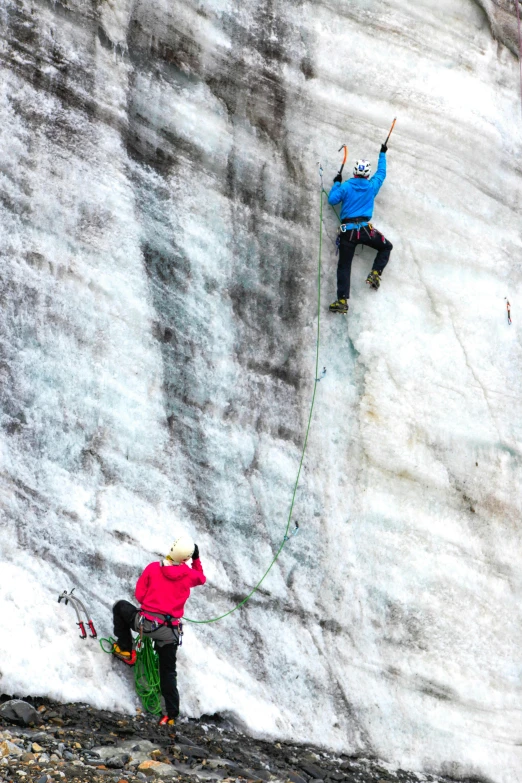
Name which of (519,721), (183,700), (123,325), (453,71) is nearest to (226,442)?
(123,325)

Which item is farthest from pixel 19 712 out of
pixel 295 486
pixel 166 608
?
pixel 295 486

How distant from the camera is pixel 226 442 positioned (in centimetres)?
970

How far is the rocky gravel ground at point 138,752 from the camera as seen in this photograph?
656cm

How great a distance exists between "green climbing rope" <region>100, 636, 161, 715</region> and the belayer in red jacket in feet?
0.42

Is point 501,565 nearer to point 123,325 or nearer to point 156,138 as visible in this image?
point 123,325

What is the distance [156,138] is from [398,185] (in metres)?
2.71

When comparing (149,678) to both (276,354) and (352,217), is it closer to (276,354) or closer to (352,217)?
(276,354)

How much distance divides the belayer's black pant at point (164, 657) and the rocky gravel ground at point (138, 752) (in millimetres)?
209

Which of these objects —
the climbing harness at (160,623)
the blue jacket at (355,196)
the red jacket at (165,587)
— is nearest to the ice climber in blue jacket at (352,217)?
the blue jacket at (355,196)

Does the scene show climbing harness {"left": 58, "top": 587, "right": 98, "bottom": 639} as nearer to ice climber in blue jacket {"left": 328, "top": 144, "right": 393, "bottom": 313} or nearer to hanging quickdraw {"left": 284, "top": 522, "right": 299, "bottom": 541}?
hanging quickdraw {"left": 284, "top": 522, "right": 299, "bottom": 541}

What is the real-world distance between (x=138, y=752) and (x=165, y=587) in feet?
4.22

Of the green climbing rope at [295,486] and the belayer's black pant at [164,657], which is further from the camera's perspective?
the green climbing rope at [295,486]

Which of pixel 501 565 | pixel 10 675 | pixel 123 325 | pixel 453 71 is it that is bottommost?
pixel 10 675

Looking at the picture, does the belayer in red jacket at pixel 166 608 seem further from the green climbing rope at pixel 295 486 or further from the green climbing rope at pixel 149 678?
the green climbing rope at pixel 295 486
